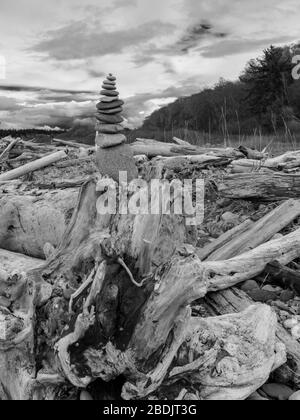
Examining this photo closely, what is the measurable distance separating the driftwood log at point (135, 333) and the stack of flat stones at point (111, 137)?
175 inches

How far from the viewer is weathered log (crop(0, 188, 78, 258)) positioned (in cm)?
549

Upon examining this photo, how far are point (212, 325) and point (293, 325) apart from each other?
938 mm

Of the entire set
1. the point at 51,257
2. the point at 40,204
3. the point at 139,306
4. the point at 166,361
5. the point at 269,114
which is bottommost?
the point at 166,361

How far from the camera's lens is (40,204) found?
5719mm

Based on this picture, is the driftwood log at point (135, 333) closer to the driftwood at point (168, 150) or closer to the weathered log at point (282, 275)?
the weathered log at point (282, 275)

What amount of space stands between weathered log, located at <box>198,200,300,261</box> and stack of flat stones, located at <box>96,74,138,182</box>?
243 centimetres

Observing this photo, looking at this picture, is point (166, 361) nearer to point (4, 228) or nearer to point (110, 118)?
point (4, 228)

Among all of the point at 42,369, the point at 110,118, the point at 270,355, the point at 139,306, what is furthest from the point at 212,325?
the point at 110,118

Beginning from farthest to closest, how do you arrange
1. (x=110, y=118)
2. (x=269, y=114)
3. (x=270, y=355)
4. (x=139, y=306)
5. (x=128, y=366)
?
(x=269, y=114)
(x=110, y=118)
(x=270, y=355)
(x=139, y=306)
(x=128, y=366)

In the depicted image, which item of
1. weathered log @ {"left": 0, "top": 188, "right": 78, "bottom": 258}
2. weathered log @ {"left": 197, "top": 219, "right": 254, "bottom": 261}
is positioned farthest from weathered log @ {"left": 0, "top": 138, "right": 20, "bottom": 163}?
weathered log @ {"left": 197, "top": 219, "right": 254, "bottom": 261}

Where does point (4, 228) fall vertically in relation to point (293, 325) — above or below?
above

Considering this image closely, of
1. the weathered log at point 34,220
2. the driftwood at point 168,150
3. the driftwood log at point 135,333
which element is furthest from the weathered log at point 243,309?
the driftwood at point 168,150

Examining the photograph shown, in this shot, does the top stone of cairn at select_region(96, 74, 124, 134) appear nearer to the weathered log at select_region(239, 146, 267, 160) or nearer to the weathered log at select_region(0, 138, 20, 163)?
the weathered log at select_region(239, 146, 267, 160)

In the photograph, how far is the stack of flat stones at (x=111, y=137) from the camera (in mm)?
7355
